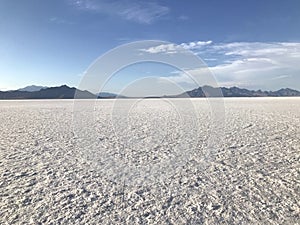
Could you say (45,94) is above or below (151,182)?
above

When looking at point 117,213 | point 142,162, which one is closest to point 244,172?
point 142,162

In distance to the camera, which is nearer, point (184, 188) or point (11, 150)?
point (184, 188)

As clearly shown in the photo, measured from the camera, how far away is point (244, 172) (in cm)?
511

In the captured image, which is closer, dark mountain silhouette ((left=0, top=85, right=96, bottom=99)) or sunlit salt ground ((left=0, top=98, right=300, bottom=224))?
sunlit salt ground ((left=0, top=98, right=300, bottom=224))

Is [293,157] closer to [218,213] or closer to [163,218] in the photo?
[218,213]

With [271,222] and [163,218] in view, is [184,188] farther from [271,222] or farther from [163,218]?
[271,222]

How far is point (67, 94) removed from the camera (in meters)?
93.9

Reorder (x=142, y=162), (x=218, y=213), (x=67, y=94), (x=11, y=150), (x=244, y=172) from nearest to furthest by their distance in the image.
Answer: (x=218, y=213) < (x=244, y=172) < (x=142, y=162) < (x=11, y=150) < (x=67, y=94)

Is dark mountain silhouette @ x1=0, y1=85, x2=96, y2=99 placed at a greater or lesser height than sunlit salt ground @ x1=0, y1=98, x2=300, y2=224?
greater

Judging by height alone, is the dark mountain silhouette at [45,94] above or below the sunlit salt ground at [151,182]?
above

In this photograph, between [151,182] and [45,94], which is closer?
[151,182]

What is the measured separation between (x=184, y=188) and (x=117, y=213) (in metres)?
1.29

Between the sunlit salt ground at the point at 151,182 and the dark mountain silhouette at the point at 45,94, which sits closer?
the sunlit salt ground at the point at 151,182

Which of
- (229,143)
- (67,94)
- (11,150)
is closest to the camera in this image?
(11,150)
